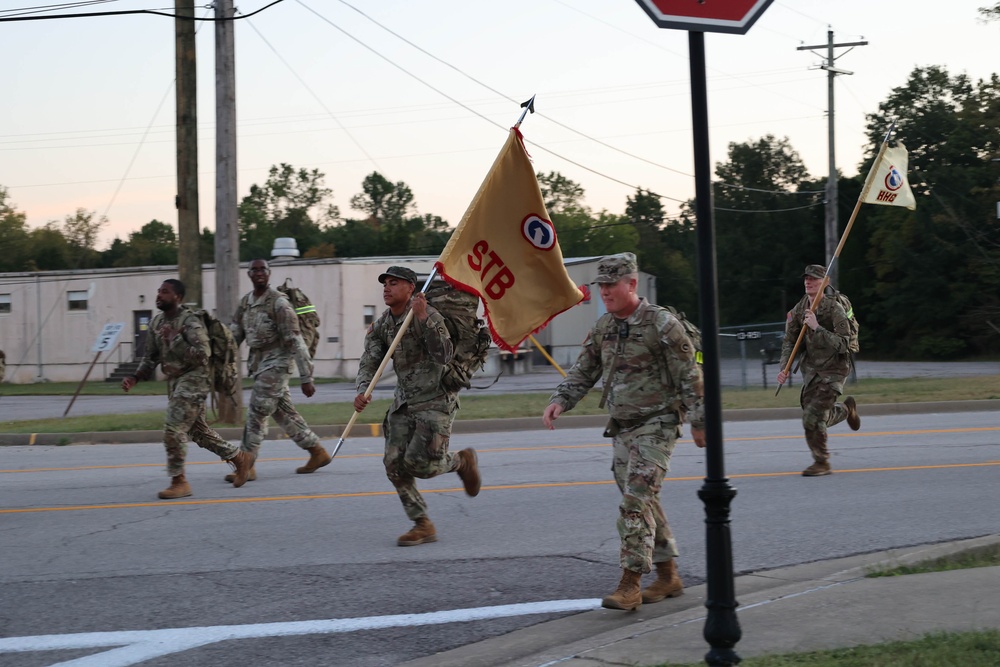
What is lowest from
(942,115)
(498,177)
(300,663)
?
(300,663)

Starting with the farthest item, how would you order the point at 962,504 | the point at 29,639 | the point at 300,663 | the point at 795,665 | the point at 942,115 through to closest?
the point at 942,115, the point at 962,504, the point at 29,639, the point at 300,663, the point at 795,665

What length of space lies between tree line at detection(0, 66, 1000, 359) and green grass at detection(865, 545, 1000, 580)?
39758 mm

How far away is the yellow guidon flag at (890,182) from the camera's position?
1240 centimetres

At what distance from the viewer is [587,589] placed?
6.43 m

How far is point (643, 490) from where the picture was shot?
5922 mm

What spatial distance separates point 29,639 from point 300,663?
1.46 meters

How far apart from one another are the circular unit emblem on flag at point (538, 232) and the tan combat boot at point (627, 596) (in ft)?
8.50

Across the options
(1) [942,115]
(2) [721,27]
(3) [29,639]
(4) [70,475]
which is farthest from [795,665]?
(1) [942,115]

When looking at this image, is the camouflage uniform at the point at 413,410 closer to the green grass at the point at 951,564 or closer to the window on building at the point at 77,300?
the green grass at the point at 951,564

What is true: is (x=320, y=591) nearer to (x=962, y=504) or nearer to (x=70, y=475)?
(x=962, y=504)

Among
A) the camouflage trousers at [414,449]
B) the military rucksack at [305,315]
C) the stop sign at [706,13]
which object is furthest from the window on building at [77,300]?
the stop sign at [706,13]

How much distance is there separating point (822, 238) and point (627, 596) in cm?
6889

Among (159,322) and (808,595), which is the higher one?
(159,322)

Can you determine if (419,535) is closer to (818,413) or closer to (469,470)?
(469,470)
